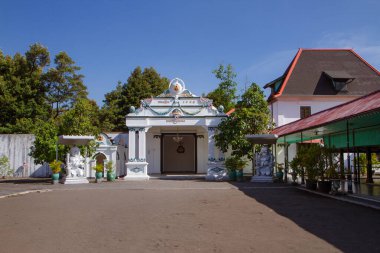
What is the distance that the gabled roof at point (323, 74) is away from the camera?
28.4 meters

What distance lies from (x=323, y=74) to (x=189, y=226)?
82.7ft

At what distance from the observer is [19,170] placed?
82.9ft

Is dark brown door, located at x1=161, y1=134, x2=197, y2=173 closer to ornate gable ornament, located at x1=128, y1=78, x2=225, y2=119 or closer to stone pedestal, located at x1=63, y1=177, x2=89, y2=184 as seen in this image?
ornate gable ornament, located at x1=128, y1=78, x2=225, y2=119

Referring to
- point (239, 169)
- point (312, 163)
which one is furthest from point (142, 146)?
point (312, 163)

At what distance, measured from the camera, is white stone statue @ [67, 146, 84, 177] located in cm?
1942

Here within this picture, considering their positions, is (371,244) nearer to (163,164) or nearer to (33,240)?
(33,240)

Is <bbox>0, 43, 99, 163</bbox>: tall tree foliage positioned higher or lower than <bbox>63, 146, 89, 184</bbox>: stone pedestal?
higher

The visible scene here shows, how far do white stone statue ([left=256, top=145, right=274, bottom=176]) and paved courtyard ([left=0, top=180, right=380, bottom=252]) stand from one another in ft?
30.2

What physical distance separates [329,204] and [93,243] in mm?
6798

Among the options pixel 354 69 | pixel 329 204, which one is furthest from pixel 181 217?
pixel 354 69

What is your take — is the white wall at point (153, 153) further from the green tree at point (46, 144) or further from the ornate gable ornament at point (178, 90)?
the green tree at point (46, 144)

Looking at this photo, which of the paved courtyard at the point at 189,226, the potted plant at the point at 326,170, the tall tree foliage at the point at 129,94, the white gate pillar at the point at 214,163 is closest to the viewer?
the paved courtyard at the point at 189,226

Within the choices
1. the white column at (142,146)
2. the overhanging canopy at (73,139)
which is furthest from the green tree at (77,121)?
the white column at (142,146)

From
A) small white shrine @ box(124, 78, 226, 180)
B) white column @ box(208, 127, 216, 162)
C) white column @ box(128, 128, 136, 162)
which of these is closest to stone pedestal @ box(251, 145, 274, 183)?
small white shrine @ box(124, 78, 226, 180)
